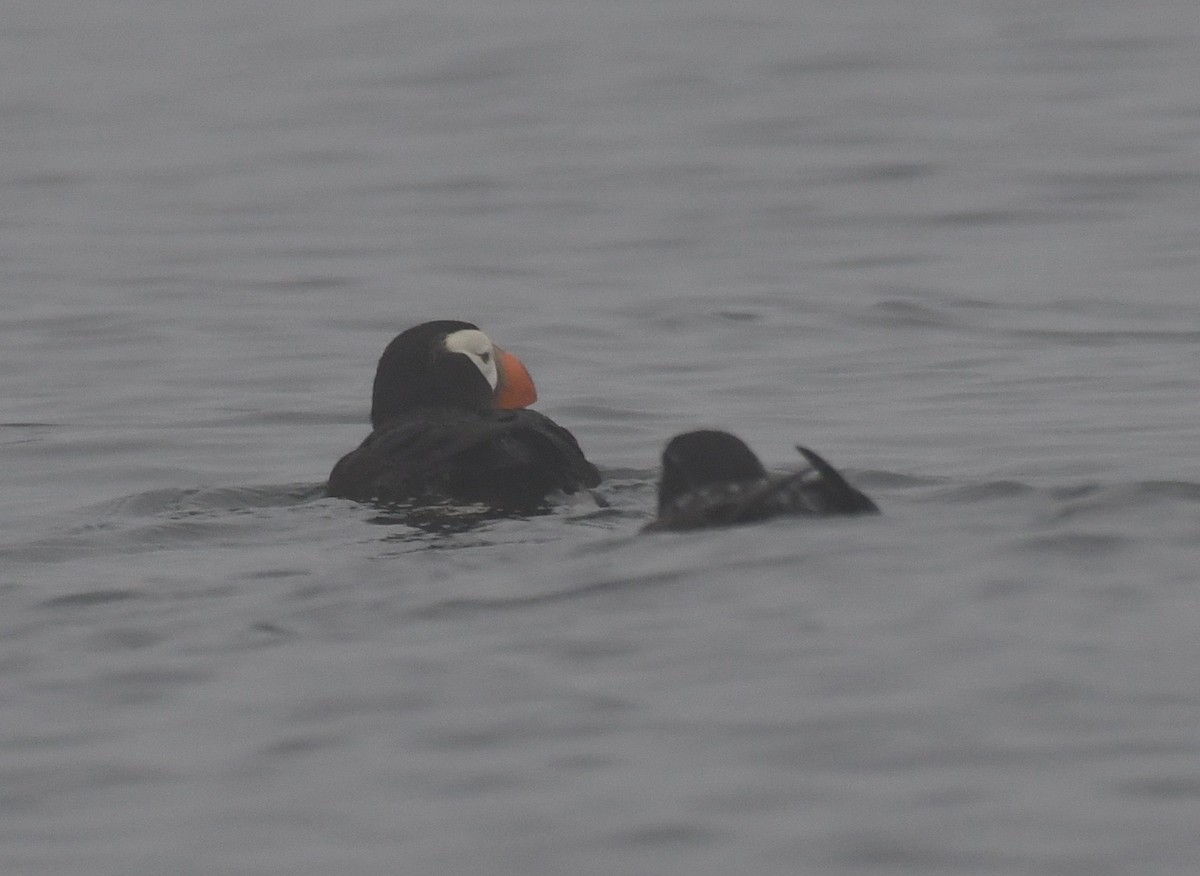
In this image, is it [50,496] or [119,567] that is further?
[50,496]

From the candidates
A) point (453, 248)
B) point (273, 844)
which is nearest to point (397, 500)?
point (273, 844)

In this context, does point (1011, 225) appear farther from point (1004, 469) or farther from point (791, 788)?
point (791, 788)

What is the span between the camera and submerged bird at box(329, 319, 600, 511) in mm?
8398

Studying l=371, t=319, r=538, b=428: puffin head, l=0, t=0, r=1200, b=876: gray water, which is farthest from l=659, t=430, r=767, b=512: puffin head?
l=371, t=319, r=538, b=428: puffin head

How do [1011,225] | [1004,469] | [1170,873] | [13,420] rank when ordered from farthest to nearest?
[1011,225], [13,420], [1004,469], [1170,873]

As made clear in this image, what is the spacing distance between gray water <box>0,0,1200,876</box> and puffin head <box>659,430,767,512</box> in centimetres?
25

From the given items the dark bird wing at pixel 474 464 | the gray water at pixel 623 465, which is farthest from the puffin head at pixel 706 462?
the dark bird wing at pixel 474 464

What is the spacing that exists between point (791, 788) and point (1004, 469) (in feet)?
15.9

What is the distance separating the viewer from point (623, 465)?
1048 centimetres

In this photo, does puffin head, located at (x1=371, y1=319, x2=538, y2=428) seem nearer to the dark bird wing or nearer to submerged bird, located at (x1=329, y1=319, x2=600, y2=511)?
submerged bird, located at (x1=329, y1=319, x2=600, y2=511)

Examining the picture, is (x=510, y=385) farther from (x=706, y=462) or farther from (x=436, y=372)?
(x=706, y=462)

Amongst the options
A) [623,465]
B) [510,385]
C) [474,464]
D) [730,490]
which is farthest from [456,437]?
[623,465]

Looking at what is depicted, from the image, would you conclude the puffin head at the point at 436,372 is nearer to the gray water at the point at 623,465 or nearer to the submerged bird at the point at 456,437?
the submerged bird at the point at 456,437

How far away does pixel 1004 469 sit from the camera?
9.89 meters
